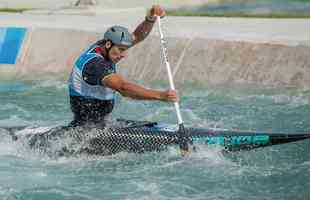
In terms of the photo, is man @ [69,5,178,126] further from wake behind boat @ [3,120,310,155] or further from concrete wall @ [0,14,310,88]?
concrete wall @ [0,14,310,88]

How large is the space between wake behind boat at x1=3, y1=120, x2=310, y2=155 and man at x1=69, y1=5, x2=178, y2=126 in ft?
0.57

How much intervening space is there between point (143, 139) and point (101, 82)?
2.56 ft

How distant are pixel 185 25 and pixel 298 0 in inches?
205

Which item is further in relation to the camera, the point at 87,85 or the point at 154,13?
the point at 154,13

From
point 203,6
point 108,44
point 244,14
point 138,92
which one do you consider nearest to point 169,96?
point 138,92

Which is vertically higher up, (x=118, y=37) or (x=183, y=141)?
(x=118, y=37)

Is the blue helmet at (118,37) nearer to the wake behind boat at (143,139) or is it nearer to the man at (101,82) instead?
the man at (101,82)

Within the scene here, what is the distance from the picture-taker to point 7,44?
1559 centimetres

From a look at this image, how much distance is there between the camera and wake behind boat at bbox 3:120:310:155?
930cm

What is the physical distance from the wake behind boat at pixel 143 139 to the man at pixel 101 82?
6.8 inches

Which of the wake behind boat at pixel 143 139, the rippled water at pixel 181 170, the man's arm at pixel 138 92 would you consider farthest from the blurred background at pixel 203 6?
the man's arm at pixel 138 92

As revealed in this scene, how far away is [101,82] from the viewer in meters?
9.08

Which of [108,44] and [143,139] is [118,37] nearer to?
[108,44]

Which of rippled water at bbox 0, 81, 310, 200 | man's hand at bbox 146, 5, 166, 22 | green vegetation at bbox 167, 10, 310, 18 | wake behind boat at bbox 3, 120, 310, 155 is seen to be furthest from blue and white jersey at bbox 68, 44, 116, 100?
green vegetation at bbox 167, 10, 310, 18
